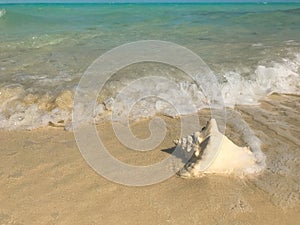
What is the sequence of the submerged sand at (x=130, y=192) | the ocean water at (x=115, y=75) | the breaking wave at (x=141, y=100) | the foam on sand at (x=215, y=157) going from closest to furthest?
1. the submerged sand at (x=130, y=192)
2. the foam on sand at (x=215, y=157)
3. the breaking wave at (x=141, y=100)
4. the ocean water at (x=115, y=75)

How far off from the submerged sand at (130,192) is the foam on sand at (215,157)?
0.07 m

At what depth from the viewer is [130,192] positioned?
2.62 m

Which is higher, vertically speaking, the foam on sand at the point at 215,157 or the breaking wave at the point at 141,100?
the foam on sand at the point at 215,157

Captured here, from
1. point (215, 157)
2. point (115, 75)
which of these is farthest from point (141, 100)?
point (215, 157)

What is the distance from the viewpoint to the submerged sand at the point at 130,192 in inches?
92.5

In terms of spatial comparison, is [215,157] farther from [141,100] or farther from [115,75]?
[115,75]

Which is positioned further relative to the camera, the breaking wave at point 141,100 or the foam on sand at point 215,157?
the breaking wave at point 141,100

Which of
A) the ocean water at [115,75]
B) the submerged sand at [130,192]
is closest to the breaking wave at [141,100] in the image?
the ocean water at [115,75]

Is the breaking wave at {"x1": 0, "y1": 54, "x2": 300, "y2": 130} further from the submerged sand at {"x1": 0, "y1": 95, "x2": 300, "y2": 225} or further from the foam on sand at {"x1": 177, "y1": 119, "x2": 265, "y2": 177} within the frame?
the foam on sand at {"x1": 177, "y1": 119, "x2": 265, "y2": 177}

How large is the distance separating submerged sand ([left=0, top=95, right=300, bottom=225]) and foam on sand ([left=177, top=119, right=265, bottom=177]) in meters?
0.07

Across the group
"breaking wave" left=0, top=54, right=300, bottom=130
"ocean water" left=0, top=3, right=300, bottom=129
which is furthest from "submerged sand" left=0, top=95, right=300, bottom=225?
"ocean water" left=0, top=3, right=300, bottom=129

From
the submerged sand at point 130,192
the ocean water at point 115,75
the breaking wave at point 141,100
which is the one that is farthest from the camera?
the ocean water at point 115,75

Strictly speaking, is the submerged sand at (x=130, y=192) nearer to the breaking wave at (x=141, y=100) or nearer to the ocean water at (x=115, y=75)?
the breaking wave at (x=141, y=100)

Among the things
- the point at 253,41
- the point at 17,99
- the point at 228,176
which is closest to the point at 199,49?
the point at 253,41
